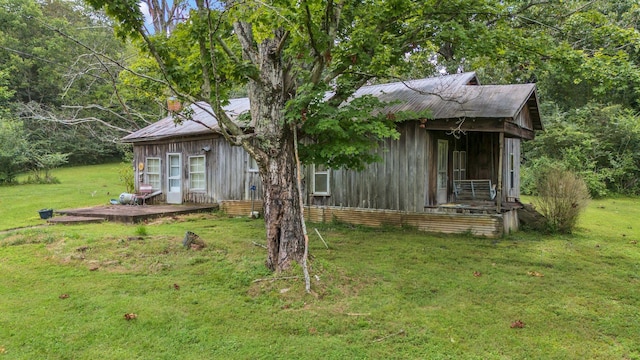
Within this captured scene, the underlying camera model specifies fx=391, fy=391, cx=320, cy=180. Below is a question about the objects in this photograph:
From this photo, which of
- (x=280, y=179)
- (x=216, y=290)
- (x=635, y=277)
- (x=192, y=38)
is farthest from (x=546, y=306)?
(x=192, y=38)

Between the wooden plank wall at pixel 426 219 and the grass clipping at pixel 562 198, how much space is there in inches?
35.1

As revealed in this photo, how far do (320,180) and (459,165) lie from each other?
439 cm

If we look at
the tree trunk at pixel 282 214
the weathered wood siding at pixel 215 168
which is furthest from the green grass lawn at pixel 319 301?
the weathered wood siding at pixel 215 168

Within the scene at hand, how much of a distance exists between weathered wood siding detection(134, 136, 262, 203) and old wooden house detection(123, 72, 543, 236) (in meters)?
0.04

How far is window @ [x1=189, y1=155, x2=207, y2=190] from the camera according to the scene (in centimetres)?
1437

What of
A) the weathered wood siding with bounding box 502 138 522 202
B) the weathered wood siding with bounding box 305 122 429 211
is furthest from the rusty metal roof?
the weathered wood siding with bounding box 502 138 522 202

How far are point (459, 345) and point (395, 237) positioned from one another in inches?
211

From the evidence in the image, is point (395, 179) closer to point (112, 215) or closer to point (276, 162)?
point (276, 162)

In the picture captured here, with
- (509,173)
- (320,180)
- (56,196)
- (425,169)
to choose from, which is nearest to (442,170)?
(425,169)

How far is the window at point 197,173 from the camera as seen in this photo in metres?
14.4

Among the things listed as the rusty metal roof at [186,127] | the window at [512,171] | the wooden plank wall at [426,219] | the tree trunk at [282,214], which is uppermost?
the rusty metal roof at [186,127]

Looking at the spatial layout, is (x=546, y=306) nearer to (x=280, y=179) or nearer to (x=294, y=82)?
(x=280, y=179)

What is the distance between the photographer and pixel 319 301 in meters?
4.90

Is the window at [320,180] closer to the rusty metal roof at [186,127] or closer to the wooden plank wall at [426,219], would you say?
the wooden plank wall at [426,219]
